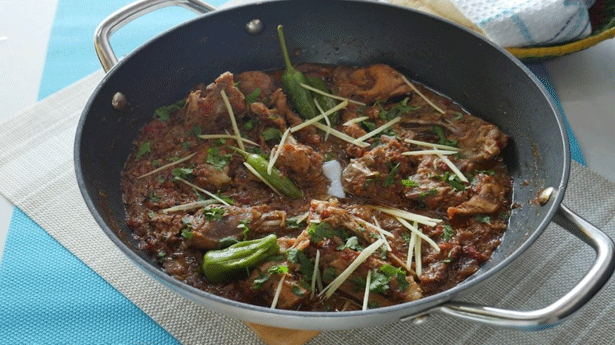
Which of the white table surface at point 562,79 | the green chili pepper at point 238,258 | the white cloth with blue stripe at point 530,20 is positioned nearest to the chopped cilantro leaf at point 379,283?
the green chili pepper at point 238,258

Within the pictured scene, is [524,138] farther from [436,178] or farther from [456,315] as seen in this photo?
[456,315]

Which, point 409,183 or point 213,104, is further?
point 213,104

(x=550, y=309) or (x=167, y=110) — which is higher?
(x=550, y=309)

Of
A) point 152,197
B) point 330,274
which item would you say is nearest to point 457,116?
point 330,274

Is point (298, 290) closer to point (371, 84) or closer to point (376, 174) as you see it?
point (376, 174)

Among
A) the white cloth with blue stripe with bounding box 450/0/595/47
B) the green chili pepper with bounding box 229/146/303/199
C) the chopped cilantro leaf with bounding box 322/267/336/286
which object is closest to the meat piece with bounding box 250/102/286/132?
the green chili pepper with bounding box 229/146/303/199

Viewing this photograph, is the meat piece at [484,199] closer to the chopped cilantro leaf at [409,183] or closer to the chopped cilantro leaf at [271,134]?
the chopped cilantro leaf at [409,183]
